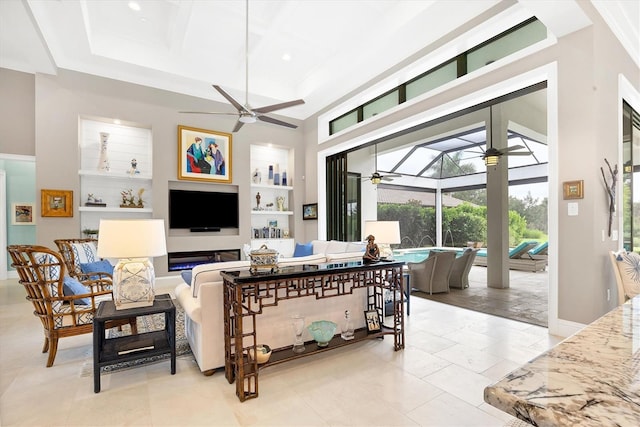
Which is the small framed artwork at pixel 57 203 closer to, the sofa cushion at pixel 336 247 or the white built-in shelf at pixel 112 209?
the white built-in shelf at pixel 112 209

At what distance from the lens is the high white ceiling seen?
4219mm

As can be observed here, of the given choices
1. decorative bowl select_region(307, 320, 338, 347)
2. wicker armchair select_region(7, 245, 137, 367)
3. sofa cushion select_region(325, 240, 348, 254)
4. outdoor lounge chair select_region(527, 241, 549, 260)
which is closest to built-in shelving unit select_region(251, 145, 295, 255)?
sofa cushion select_region(325, 240, 348, 254)

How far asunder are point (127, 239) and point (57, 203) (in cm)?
435

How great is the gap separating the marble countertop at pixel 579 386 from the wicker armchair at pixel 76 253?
4824 millimetres

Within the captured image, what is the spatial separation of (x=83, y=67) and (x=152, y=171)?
6.91 ft

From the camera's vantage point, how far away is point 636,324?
84cm

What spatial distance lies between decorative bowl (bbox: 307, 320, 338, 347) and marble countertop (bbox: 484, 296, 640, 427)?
2106 millimetres

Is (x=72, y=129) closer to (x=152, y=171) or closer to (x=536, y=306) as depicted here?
(x=152, y=171)

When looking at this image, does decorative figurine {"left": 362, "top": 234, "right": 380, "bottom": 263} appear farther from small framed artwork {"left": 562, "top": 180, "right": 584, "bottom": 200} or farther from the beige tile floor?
small framed artwork {"left": 562, "top": 180, "right": 584, "bottom": 200}

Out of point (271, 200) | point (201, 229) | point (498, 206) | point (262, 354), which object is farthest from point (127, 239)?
point (271, 200)

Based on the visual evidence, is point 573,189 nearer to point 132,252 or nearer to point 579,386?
point 579,386

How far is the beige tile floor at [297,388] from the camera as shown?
6.49 feet

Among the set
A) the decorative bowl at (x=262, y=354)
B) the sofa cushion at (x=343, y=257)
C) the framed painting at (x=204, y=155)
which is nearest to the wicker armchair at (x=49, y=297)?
the decorative bowl at (x=262, y=354)

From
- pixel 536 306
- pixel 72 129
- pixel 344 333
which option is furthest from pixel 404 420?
pixel 72 129
